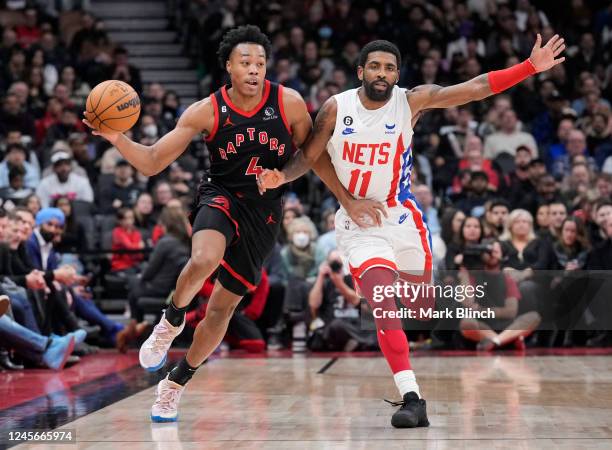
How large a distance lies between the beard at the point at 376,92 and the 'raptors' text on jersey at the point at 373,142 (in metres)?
0.06

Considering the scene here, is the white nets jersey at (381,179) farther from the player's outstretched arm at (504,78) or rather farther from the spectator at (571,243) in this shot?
the spectator at (571,243)

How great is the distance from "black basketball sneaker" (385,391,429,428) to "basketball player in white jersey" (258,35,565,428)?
0.43 ft

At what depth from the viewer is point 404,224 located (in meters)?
6.11

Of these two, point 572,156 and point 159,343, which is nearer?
point 159,343

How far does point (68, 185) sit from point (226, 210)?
6.94 meters

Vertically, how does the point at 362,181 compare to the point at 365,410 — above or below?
above

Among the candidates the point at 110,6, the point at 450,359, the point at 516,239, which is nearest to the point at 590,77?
the point at 516,239

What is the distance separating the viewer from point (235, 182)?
593 cm

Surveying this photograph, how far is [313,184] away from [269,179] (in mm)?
7616

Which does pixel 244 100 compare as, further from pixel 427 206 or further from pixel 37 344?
pixel 427 206

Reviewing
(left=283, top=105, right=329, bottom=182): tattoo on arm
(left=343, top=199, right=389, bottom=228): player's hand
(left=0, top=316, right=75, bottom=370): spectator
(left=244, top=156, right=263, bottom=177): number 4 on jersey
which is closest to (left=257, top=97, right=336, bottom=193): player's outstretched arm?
(left=283, top=105, right=329, bottom=182): tattoo on arm

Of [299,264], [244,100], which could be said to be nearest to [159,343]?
[244,100]

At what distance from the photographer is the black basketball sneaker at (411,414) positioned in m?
5.41

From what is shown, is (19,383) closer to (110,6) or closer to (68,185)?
(68,185)
